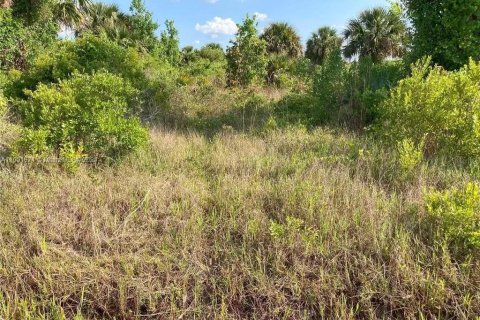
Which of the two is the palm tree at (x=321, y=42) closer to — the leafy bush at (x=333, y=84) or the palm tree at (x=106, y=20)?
the palm tree at (x=106, y=20)

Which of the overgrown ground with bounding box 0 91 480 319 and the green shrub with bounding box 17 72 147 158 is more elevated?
the green shrub with bounding box 17 72 147 158

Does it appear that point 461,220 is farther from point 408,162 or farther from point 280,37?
point 280,37

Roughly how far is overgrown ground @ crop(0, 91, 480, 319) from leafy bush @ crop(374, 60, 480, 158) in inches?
21.4

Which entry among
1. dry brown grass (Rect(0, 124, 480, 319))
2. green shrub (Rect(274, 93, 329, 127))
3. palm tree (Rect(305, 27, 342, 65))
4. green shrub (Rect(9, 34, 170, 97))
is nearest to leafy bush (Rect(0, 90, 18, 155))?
dry brown grass (Rect(0, 124, 480, 319))

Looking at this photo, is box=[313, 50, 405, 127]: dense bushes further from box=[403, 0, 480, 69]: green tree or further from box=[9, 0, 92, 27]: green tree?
box=[9, 0, 92, 27]: green tree

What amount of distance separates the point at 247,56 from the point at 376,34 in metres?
13.8

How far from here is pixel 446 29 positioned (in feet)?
21.4

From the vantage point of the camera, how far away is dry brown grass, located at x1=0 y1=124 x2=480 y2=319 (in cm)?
235

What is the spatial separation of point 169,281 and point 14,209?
179cm

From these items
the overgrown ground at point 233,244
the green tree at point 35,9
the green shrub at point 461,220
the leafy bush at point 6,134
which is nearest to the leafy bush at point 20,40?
the green tree at point 35,9

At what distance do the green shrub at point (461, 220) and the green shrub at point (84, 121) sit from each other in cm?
368

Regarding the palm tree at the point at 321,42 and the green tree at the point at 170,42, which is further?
the palm tree at the point at 321,42

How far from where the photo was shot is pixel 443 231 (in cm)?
270

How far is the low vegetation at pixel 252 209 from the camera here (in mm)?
2400
